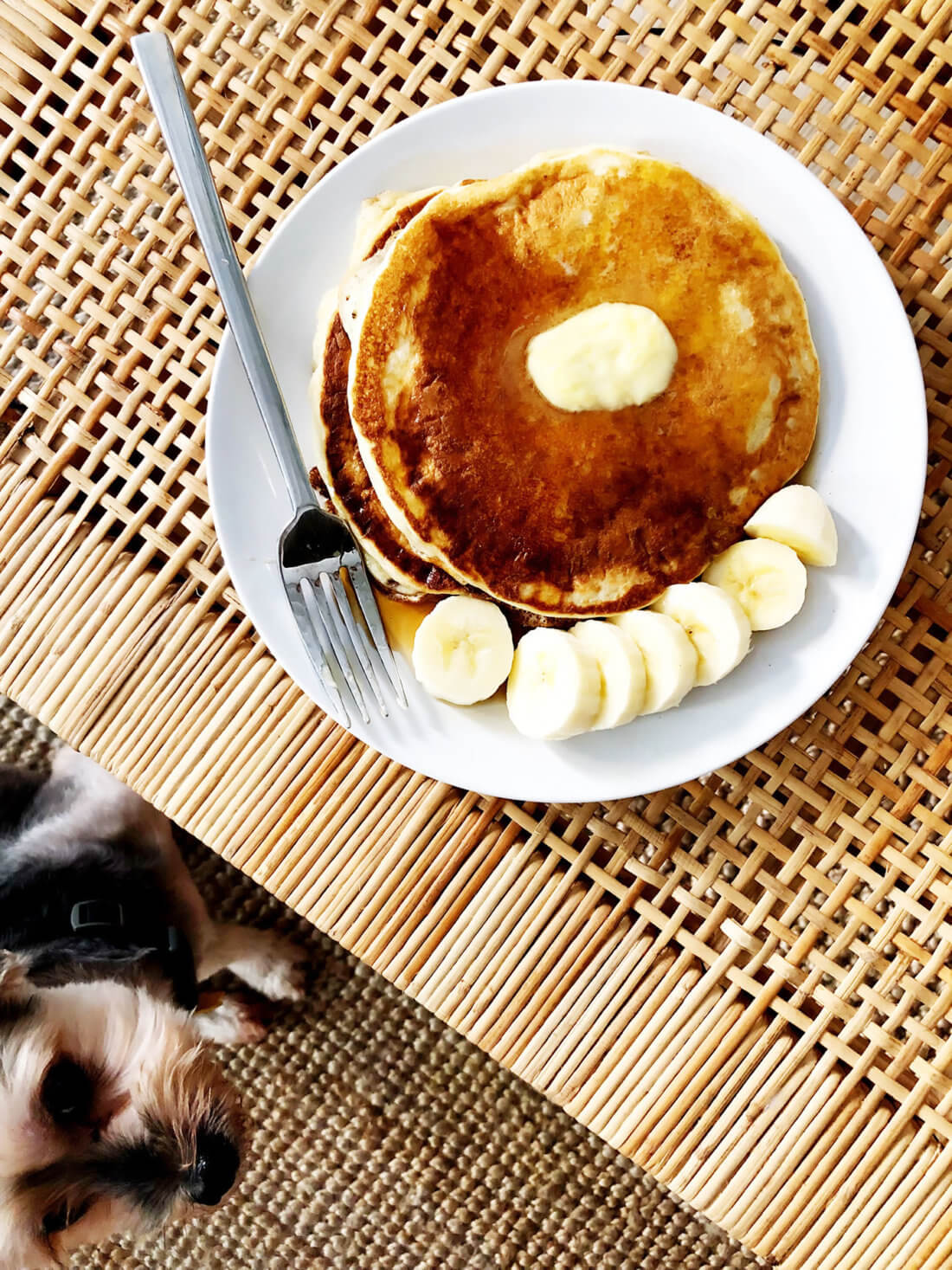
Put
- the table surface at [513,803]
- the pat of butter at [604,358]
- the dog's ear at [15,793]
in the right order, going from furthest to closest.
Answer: the dog's ear at [15,793] < the table surface at [513,803] < the pat of butter at [604,358]

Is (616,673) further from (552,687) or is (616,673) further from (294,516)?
(294,516)

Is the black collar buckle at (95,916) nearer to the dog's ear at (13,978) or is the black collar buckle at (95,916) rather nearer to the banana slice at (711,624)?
the dog's ear at (13,978)

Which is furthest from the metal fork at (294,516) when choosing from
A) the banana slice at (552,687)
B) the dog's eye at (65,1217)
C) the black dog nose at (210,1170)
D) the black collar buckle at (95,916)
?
the dog's eye at (65,1217)

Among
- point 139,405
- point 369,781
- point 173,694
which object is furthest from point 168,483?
point 369,781

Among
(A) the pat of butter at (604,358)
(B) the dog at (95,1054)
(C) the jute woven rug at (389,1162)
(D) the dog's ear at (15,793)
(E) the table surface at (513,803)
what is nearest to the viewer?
(A) the pat of butter at (604,358)

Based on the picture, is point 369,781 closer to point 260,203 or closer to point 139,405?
point 139,405

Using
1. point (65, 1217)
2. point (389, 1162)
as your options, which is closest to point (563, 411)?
point (65, 1217)

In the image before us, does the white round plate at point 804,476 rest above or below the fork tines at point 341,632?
above
